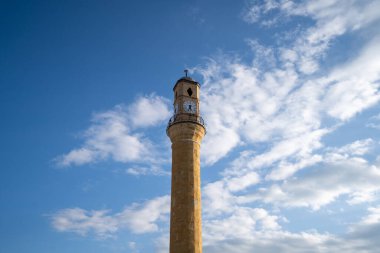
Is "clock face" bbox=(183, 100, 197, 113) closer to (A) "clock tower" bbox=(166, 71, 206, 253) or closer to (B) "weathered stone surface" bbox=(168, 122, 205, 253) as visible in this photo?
(A) "clock tower" bbox=(166, 71, 206, 253)

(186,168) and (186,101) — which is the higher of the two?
(186,101)

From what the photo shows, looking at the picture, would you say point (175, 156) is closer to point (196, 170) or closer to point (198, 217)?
point (196, 170)

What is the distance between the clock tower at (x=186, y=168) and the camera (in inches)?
989

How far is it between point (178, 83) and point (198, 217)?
10.8m

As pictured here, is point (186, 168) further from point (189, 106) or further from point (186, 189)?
point (189, 106)

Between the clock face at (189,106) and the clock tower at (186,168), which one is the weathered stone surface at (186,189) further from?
the clock face at (189,106)

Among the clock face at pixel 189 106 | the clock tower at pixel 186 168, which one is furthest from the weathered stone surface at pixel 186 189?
the clock face at pixel 189 106

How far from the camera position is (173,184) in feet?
88.1

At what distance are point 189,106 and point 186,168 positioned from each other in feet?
17.4

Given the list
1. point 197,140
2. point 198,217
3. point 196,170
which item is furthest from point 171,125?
point 198,217

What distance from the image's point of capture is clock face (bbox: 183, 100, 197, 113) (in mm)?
29481

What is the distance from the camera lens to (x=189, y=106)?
29.7 metres

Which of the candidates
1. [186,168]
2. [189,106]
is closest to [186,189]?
[186,168]

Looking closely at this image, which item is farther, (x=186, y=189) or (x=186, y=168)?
(x=186, y=168)
